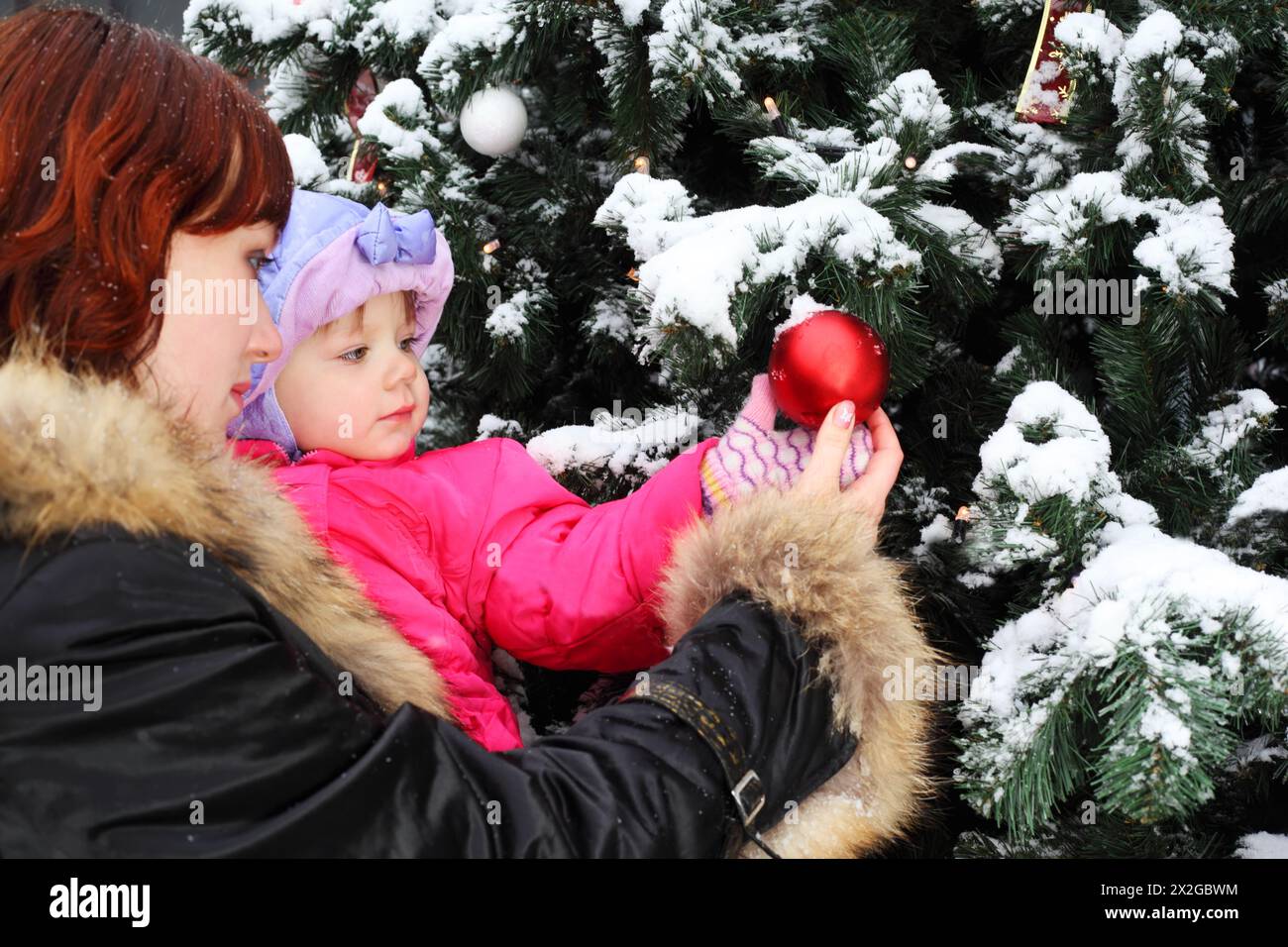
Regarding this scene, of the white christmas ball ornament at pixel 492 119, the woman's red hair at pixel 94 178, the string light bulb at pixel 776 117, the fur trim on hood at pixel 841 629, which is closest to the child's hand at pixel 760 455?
the fur trim on hood at pixel 841 629

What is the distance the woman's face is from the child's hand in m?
0.61

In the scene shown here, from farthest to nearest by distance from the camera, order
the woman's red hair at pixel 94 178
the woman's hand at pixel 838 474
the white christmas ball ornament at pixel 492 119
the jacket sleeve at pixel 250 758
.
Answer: the white christmas ball ornament at pixel 492 119 → the woman's hand at pixel 838 474 → the woman's red hair at pixel 94 178 → the jacket sleeve at pixel 250 758

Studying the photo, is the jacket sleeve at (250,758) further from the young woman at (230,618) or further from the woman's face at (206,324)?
the woman's face at (206,324)

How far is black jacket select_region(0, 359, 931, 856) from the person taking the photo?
93 centimetres

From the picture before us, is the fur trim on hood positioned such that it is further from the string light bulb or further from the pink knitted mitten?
the string light bulb

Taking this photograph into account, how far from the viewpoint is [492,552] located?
5.34 feet

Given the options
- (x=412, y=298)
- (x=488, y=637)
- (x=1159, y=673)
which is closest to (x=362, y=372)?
(x=412, y=298)

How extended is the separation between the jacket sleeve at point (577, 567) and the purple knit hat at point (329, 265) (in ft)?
1.08

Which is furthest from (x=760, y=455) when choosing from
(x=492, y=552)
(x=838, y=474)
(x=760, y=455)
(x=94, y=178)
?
(x=94, y=178)

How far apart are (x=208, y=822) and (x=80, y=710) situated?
0.14m

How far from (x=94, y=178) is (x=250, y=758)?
0.57 meters

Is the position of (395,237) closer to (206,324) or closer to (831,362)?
(206,324)

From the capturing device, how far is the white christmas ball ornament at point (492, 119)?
1722 millimetres
